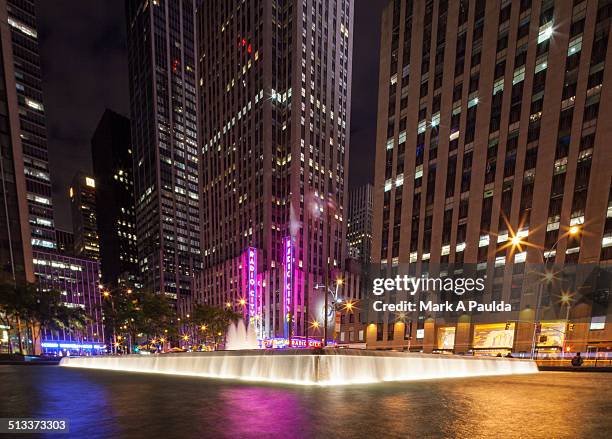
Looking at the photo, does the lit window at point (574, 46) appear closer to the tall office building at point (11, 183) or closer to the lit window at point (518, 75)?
the lit window at point (518, 75)

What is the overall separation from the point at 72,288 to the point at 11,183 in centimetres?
5385

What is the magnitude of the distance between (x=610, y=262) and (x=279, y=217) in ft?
274

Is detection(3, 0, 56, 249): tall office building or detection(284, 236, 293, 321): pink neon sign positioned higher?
detection(3, 0, 56, 249): tall office building

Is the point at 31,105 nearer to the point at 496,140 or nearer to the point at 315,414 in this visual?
the point at 496,140

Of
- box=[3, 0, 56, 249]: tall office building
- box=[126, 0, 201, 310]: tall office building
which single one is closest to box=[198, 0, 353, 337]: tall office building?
box=[3, 0, 56, 249]: tall office building

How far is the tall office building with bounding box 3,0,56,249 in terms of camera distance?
88562 mm

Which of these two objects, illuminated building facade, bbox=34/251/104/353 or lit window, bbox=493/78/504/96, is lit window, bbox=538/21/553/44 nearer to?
lit window, bbox=493/78/504/96

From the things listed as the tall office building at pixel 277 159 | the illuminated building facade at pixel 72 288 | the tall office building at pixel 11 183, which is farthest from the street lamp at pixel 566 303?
the illuminated building facade at pixel 72 288

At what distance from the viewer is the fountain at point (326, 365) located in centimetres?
1293

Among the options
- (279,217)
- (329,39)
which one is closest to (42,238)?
(279,217)

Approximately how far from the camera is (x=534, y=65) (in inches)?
2076

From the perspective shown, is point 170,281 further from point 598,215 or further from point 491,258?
point 598,215

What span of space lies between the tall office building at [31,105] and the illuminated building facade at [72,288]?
26.4 ft

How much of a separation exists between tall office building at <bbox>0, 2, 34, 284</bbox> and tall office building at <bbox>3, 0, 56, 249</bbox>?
22.5 m
